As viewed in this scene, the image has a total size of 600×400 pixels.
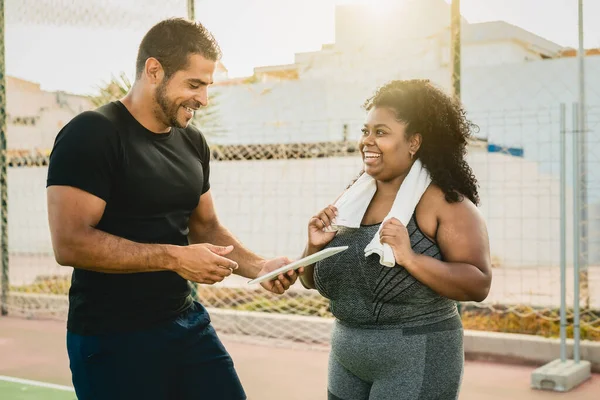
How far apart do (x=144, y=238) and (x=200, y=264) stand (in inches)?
11.6

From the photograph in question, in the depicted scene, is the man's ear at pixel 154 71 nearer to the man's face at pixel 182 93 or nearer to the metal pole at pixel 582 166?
the man's face at pixel 182 93

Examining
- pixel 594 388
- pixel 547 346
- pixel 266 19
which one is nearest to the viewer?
pixel 594 388

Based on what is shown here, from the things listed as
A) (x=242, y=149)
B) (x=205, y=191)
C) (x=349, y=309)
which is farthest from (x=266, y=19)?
(x=349, y=309)

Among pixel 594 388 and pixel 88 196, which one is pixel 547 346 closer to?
pixel 594 388

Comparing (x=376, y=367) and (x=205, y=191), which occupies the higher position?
(x=205, y=191)

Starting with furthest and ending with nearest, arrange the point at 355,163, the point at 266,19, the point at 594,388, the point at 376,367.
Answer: the point at 266,19 < the point at 355,163 < the point at 594,388 < the point at 376,367

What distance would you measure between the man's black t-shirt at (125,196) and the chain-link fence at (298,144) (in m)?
3.29

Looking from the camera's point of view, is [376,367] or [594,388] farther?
[594,388]

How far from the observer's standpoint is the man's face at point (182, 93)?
10.1 feet

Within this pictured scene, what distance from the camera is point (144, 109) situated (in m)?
3.09

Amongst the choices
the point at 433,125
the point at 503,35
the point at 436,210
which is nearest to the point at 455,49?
the point at 433,125

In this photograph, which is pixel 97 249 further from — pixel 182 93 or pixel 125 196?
pixel 182 93

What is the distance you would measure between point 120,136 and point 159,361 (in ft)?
2.76

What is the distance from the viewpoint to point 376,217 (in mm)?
2932
